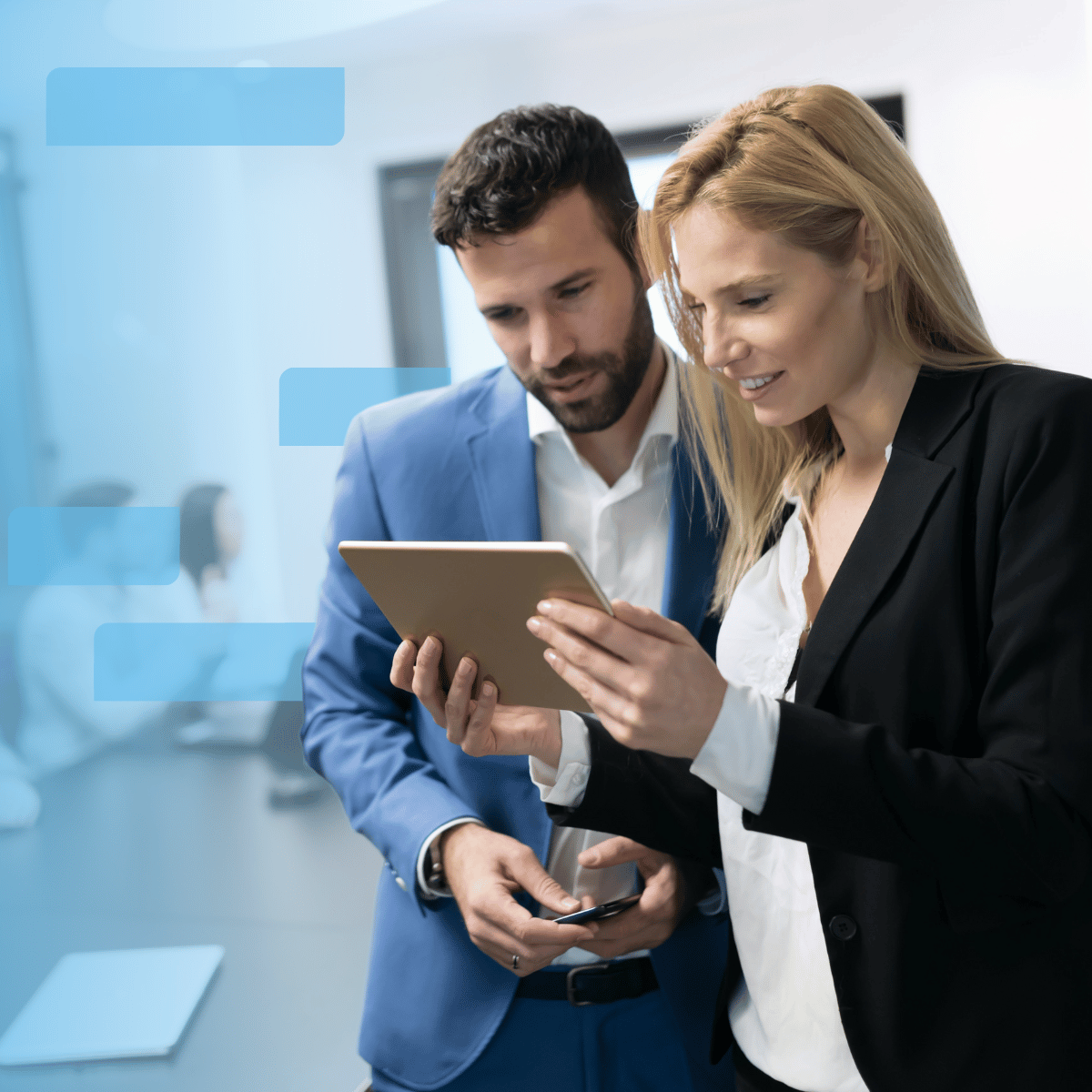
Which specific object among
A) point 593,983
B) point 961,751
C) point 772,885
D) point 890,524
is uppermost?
point 890,524

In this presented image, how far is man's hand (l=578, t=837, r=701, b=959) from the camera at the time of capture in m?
1.42

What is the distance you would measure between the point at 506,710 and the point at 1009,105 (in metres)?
2.83

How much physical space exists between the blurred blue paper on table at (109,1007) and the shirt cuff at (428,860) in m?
1.30

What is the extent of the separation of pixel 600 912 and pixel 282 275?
229cm

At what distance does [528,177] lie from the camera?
159 cm

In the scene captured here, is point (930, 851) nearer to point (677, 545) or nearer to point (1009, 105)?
point (677, 545)

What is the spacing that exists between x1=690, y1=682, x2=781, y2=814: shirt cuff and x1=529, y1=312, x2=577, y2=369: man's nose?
79cm

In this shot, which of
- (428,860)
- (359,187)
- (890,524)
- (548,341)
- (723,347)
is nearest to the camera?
(890,524)

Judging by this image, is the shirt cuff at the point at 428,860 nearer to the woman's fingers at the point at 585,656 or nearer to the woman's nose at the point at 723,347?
the woman's fingers at the point at 585,656

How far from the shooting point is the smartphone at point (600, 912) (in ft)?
4.48

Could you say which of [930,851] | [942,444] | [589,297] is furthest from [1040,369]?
[589,297]
